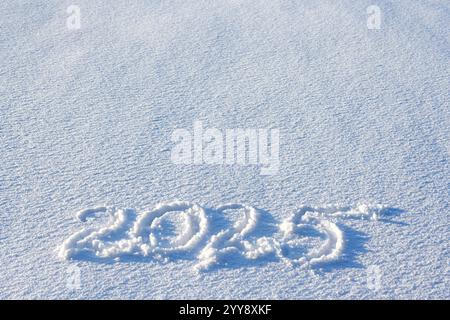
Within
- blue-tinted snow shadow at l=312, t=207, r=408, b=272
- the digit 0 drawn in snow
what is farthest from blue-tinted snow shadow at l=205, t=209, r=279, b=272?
blue-tinted snow shadow at l=312, t=207, r=408, b=272

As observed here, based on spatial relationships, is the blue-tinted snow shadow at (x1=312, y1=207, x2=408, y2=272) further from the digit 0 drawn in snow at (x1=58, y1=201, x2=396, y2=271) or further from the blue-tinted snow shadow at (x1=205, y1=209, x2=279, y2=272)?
the blue-tinted snow shadow at (x1=205, y1=209, x2=279, y2=272)

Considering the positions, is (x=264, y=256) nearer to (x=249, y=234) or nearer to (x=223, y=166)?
(x=249, y=234)

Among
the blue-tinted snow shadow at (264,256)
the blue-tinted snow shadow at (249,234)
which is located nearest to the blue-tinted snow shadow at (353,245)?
the blue-tinted snow shadow at (264,256)

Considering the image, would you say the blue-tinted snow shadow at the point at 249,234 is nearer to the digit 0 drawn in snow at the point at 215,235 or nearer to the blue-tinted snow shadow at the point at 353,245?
the digit 0 drawn in snow at the point at 215,235

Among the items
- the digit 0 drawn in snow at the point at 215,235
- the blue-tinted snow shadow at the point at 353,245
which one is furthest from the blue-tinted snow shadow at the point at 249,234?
the blue-tinted snow shadow at the point at 353,245

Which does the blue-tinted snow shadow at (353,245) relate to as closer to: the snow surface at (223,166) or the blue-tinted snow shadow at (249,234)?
the snow surface at (223,166)

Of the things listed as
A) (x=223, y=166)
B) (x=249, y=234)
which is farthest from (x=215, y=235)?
(x=223, y=166)

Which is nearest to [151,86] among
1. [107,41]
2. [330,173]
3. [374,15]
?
[107,41]
